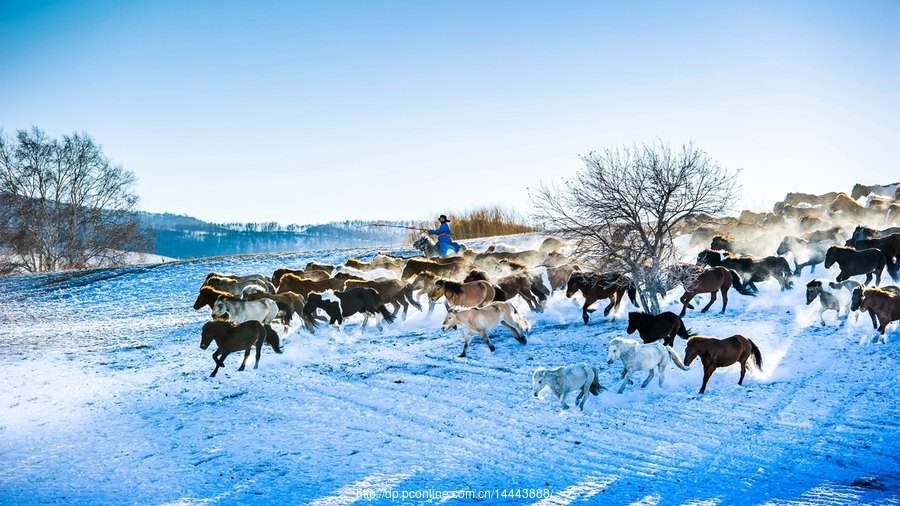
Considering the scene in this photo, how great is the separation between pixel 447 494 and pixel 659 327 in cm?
516

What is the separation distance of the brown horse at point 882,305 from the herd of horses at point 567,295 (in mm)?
15

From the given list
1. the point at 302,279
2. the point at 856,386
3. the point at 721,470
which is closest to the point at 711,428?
the point at 721,470

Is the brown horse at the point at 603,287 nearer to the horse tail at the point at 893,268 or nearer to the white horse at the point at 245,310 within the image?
the horse tail at the point at 893,268

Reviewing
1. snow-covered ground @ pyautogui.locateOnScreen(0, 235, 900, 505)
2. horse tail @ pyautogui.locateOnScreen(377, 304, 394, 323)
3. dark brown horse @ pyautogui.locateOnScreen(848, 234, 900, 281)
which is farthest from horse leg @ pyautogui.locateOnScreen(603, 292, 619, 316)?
dark brown horse @ pyautogui.locateOnScreen(848, 234, 900, 281)

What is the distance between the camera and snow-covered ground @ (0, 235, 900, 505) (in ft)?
21.6

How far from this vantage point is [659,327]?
10.2 metres

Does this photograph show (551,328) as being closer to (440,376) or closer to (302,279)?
(440,376)

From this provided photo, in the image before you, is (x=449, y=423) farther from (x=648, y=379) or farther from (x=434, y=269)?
(x=434, y=269)

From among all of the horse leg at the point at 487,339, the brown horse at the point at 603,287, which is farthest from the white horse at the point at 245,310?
the brown horse at the point at 603,287

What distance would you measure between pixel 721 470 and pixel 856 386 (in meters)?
3.21

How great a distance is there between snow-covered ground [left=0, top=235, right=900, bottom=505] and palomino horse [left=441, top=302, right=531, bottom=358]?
0.87 feet

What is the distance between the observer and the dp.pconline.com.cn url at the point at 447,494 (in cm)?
634

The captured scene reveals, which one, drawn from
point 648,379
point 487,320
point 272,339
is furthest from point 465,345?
point 272,339

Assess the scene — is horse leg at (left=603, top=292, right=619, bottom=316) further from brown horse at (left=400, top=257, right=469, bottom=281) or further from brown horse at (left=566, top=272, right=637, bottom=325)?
brown horse at (left=400, top=257, right=469, bottom=281)
